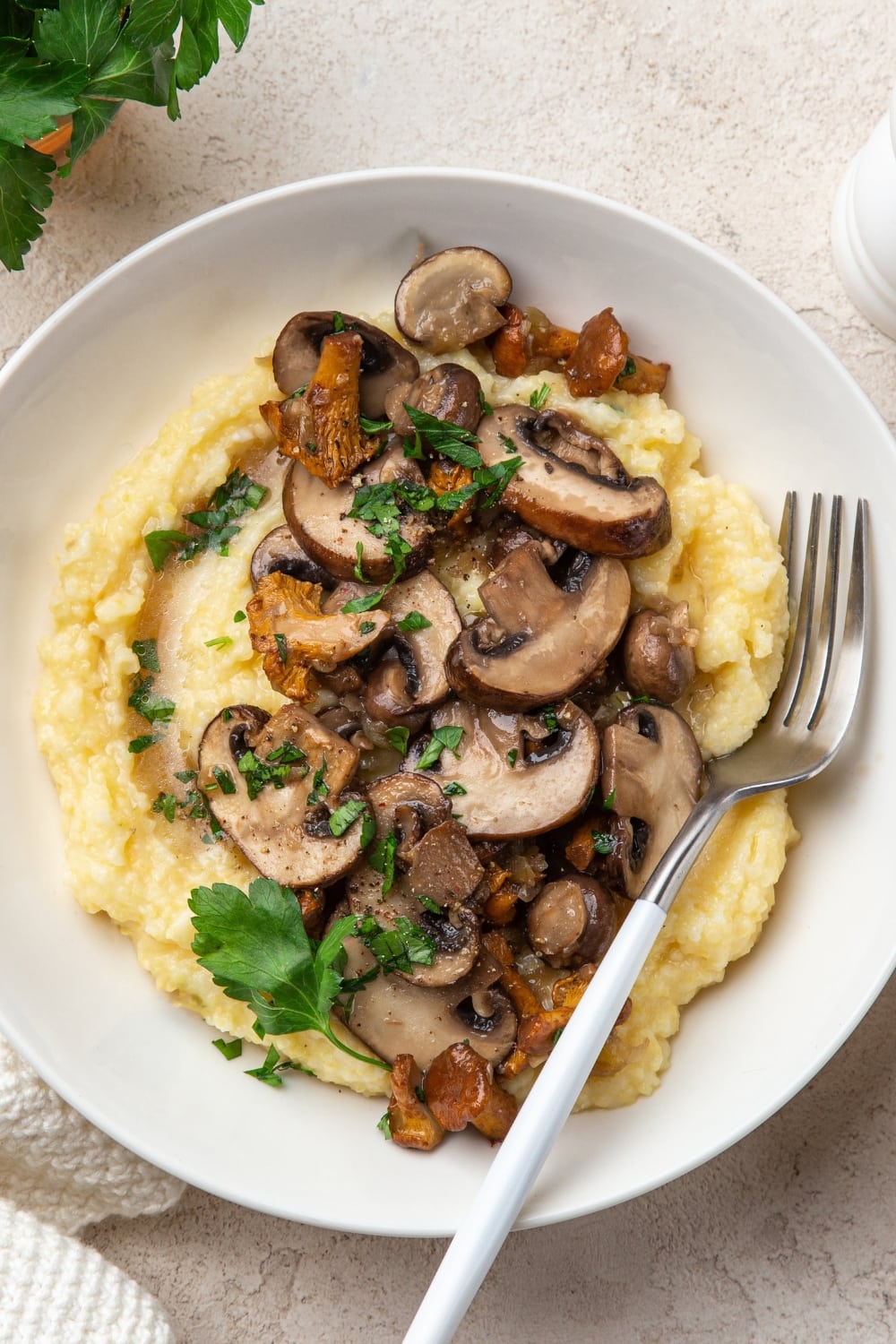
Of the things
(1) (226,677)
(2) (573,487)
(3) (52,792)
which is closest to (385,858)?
(1) (226,677)

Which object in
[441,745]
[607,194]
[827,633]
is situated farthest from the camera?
[607,194]

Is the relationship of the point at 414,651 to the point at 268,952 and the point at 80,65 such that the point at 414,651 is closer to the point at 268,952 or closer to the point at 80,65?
the point at 268,952

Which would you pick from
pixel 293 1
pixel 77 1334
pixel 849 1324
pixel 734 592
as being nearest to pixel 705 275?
pixel 734 592

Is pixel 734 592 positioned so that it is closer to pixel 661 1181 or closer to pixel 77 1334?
pixel 661 1181

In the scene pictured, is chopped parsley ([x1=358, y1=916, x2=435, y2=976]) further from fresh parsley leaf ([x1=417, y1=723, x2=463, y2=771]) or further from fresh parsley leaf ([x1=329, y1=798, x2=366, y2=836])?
fresh parsley leaf ([x1=417, y1=723, x2=463, y2=771])

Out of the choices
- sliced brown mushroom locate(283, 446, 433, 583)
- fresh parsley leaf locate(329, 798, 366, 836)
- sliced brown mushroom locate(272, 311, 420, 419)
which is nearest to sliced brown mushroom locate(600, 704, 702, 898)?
fresh parsley leaf locate(329, 798, 366, 836)

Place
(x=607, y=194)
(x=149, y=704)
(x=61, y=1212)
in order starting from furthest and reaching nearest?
1. (x=607, y=194)
2. (x=61, y=1212)
3. (x=149, y=704)
